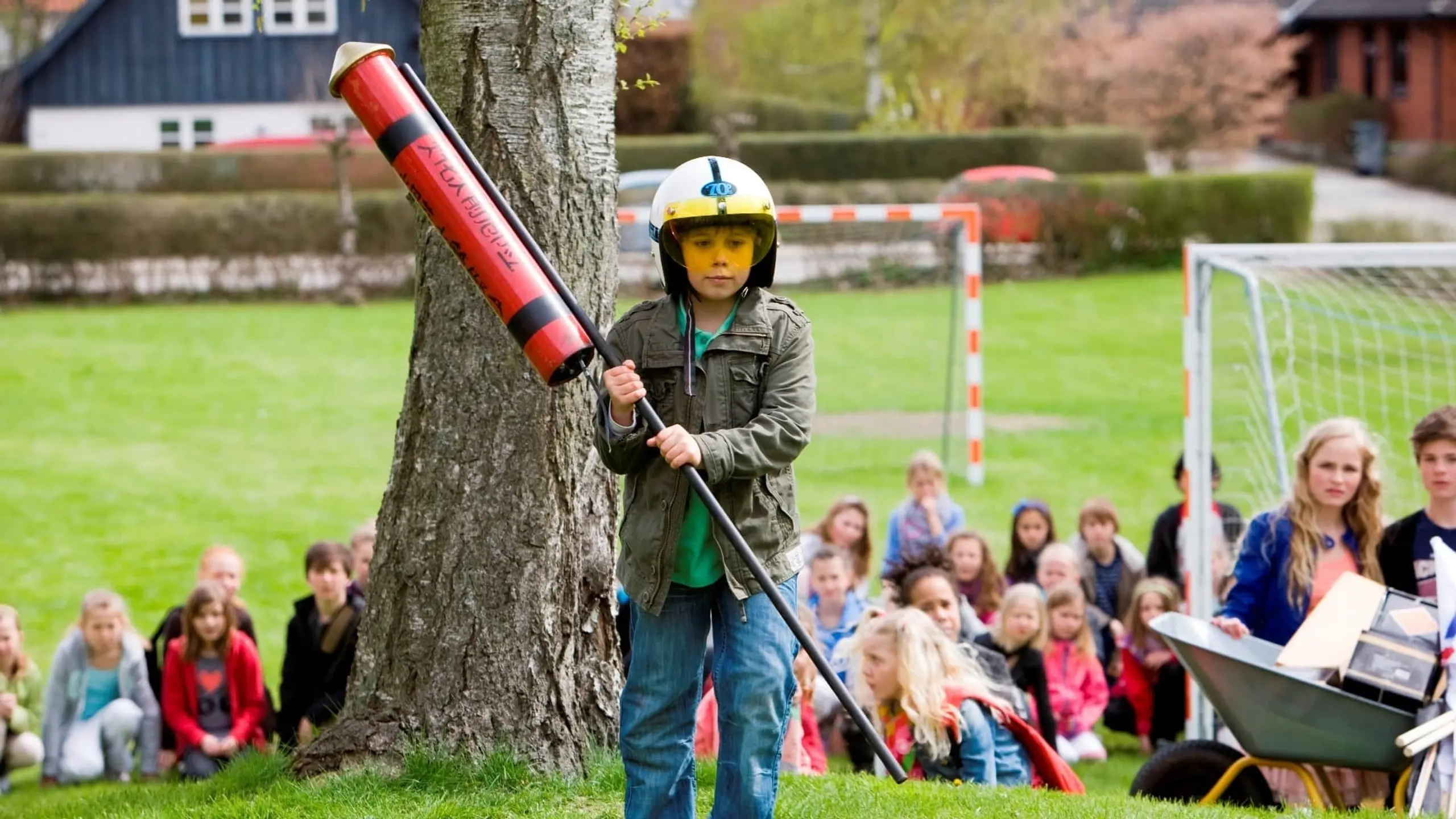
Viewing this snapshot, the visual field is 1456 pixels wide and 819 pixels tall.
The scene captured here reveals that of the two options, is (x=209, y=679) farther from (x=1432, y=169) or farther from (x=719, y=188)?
(x=1432, y=169)

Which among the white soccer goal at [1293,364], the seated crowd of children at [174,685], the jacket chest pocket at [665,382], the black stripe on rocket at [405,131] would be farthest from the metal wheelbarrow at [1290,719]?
the seated crowd of children at [174,685]

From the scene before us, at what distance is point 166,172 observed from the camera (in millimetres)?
32125

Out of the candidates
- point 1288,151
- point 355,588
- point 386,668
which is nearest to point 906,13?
point 1288,151

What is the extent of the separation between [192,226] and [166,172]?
5991mm

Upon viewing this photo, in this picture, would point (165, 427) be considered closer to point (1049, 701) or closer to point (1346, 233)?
point (1049, 701)

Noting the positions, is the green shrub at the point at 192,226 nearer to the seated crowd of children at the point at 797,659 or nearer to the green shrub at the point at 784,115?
the green shrub at the point at 784,115

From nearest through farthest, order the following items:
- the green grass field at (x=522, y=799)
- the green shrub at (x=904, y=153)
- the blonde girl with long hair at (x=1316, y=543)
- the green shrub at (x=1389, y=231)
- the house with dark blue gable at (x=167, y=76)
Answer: the green grass field at (x=522, y=799) → the blonde girl with long hair at (x=1316, y=543) → the green shrub at (x=1389, y=231) → the green shrub at (x=904, y=153) → the house with dark blue gable at (x=167, y=76)

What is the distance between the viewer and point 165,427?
17172 millimetres

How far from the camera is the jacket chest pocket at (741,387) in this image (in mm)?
4184

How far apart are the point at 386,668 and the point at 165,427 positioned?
12.8 m

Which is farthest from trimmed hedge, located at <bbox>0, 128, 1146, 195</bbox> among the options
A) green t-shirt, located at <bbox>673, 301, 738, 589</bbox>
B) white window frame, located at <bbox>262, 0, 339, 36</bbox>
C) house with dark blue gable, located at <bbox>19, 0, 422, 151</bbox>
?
green t-shirt, located at <bbox>673, 301, 738, 589</bbox>

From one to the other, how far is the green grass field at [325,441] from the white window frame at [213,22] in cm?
1869

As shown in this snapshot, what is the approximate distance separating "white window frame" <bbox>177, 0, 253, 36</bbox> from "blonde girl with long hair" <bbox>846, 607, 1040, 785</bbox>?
38956 millimetres

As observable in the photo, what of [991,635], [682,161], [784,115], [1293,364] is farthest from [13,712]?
[784,115]
